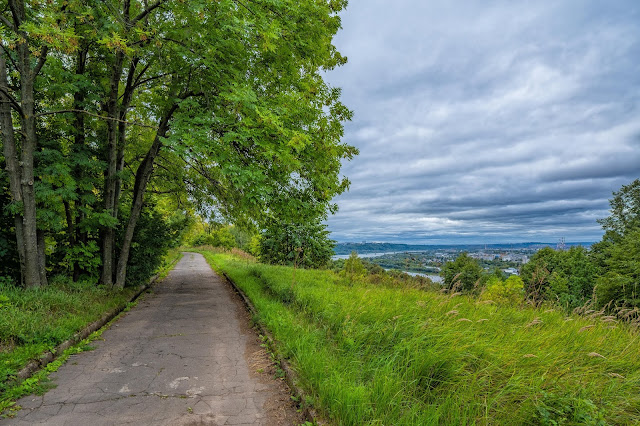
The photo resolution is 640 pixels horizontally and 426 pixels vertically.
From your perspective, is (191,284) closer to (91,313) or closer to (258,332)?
(91,313)

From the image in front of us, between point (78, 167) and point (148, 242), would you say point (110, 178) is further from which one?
point (148, 242)

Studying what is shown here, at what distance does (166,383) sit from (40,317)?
330 centimetres

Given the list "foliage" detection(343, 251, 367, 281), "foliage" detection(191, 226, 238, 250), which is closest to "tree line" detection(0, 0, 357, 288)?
"foliage" detection(343, 251, 367, 281)

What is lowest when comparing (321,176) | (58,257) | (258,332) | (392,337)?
(258,332)

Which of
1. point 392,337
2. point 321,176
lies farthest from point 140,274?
point 392,337

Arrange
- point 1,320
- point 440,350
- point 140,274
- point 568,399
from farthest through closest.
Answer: point 140,274 < point 1,320 < point 440,350 < point 568,399

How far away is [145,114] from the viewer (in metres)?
11.7

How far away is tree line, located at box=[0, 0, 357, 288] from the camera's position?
275 inches

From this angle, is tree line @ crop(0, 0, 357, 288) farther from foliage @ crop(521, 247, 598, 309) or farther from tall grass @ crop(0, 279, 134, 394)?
foliage @ crop(521, 247, 598, 309)

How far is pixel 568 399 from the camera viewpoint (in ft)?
9.11

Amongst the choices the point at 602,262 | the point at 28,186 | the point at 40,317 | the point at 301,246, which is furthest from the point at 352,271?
the point at 602,262

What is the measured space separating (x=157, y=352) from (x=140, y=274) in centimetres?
694

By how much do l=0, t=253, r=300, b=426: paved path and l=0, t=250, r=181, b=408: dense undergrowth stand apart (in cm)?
48

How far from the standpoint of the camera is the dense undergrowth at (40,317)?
4324mm
